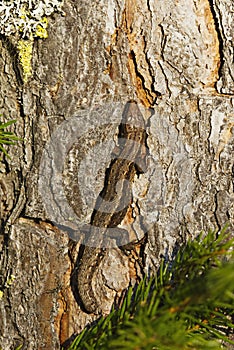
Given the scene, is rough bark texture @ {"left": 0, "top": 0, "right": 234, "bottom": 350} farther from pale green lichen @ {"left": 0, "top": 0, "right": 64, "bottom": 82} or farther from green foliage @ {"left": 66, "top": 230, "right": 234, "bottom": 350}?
green foliage @ {"left": 66, "top": 230, "right": 234, "bottom": 350}

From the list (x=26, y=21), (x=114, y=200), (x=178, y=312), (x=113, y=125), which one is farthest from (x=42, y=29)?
(x=178, y=312)

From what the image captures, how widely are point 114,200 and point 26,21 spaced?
48 cm

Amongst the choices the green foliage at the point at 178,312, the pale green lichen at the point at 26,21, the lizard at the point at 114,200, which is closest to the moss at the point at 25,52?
the pale green lichen at the point at 26,21

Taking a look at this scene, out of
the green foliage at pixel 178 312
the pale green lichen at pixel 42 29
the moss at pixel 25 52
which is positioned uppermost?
the pale green lichen at pixel 42 29

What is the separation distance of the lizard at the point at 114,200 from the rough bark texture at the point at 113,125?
0.07 feet

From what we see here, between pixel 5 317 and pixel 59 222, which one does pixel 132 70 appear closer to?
pixel 59 222

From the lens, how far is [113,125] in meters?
1.16

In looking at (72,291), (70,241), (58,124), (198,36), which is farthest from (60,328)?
(198,36)

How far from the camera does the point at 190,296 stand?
629 millimetres

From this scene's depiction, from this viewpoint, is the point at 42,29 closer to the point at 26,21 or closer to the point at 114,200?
the point at 26,21

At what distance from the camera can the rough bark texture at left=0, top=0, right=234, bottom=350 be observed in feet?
3.71

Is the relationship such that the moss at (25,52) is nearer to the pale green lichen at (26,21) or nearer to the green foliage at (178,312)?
the pale green lichen at (26,21)

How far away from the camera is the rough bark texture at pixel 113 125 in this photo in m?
1.13

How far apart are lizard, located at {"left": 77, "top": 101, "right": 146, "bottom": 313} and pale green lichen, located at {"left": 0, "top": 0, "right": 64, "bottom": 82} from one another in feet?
0.89
